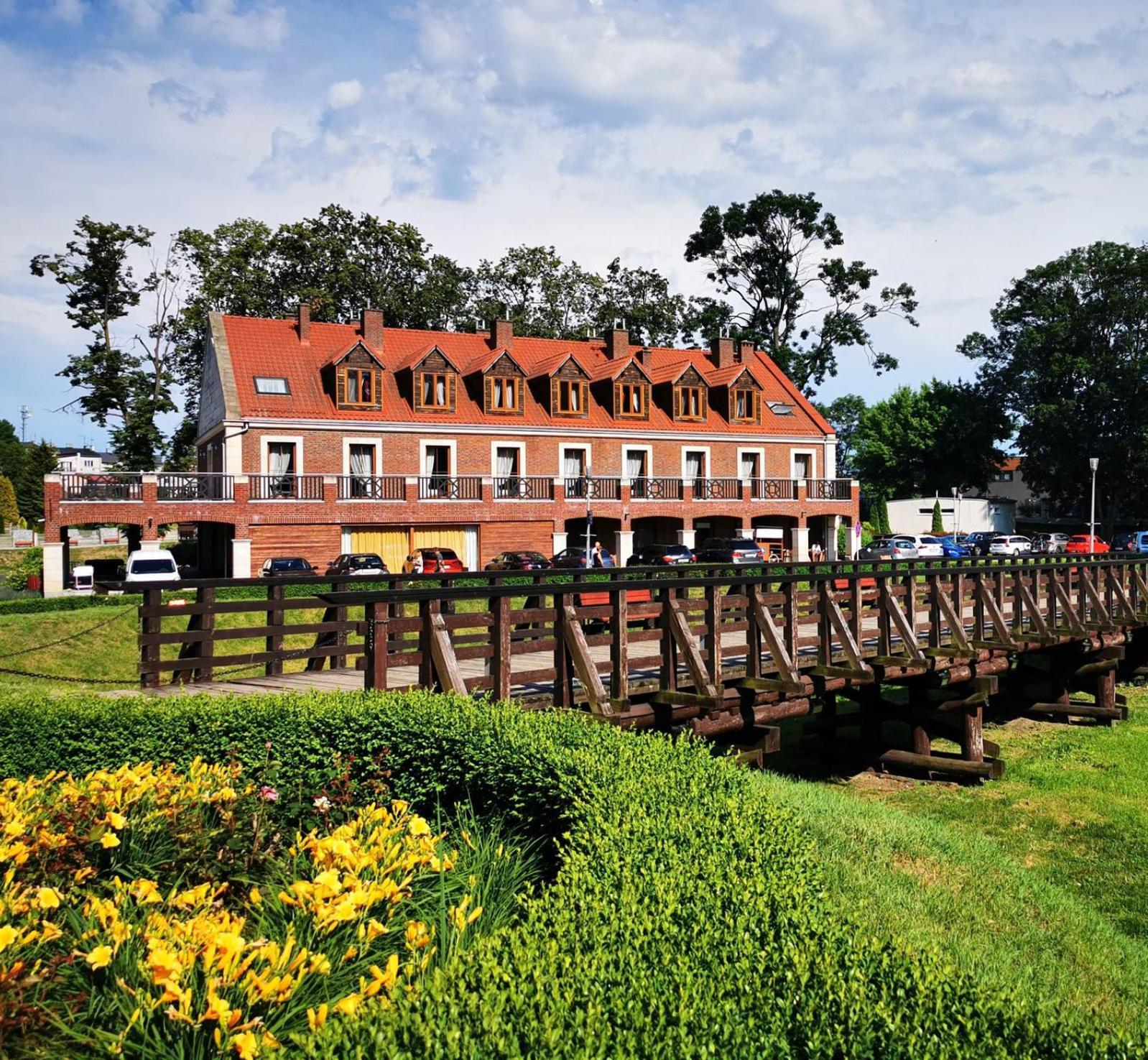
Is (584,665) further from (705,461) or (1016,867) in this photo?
(705,461)

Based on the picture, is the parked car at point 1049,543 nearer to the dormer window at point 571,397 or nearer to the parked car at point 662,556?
the parked car at point 662,556

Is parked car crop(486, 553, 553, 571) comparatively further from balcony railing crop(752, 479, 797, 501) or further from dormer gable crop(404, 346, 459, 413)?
balcony railing crop(752, 479, 797, 501)

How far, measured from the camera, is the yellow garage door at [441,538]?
38.8 metres

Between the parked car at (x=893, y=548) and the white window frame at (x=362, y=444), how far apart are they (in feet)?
77.4

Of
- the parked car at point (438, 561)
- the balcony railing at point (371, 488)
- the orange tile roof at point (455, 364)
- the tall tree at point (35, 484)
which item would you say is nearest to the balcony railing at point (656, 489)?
the orange tile roof at point (455, 364)

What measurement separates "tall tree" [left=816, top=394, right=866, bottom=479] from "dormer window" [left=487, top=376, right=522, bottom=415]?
52.4m

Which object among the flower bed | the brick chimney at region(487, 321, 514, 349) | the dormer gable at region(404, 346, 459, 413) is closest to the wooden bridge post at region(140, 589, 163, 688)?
the flower bed

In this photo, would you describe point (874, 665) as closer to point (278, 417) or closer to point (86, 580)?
point (278, 417)

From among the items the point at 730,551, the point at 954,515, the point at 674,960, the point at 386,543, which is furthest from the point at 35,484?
the point at 674,960

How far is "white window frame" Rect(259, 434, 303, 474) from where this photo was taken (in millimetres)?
36219

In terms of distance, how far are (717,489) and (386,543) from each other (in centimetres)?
1561

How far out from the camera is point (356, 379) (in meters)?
38.6

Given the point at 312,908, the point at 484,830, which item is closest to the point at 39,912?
the point at 312,908

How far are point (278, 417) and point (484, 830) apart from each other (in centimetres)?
3267
